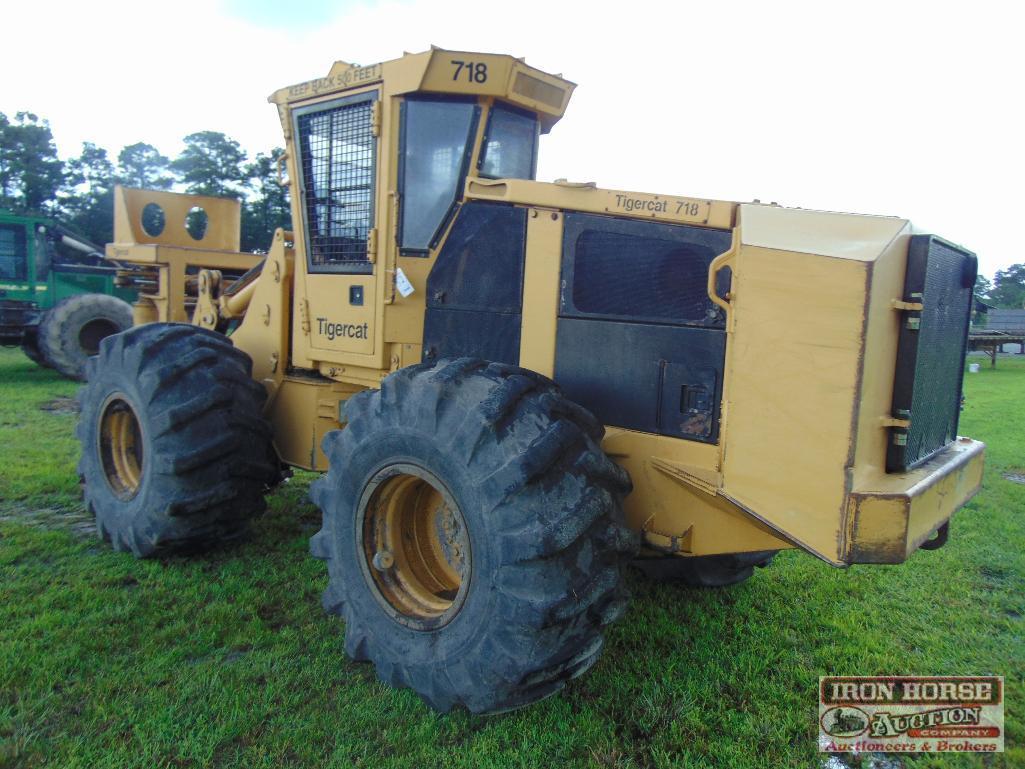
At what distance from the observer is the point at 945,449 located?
349 cm

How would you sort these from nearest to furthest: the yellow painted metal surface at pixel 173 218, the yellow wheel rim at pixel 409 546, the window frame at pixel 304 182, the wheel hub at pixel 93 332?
the yellow wheel rim at pixel 409 546
the window frame at pixel 304 182
the yellow painted metal surface at pixel 173 218
the wheel hub at pixel 93 332

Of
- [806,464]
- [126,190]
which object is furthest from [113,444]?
[806,464]

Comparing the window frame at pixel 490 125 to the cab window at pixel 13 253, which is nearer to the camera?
the window frame at pixel 490 125

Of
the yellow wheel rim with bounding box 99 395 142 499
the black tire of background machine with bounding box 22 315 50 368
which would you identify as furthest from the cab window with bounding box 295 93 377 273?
the black tire of background machine with bounding box 22 315 50 368

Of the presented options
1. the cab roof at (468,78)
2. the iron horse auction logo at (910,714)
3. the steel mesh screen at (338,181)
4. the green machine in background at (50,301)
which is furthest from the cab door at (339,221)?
the green machine in background at (50,301)

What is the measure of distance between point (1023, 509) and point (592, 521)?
18.3 ft

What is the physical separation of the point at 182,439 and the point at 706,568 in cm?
308

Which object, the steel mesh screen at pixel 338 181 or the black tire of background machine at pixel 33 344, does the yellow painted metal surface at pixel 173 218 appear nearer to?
the steel mesh screen at pixel 338 181

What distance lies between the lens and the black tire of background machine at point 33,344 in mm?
13339

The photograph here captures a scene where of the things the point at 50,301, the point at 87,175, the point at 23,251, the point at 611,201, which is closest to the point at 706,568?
the point at 611,201

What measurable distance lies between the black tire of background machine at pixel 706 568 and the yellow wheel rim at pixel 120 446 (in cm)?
330

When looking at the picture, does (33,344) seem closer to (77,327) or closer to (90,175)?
(77,327)

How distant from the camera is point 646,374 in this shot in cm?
330

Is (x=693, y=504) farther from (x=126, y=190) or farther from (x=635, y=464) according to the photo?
(x=126, y=190)
